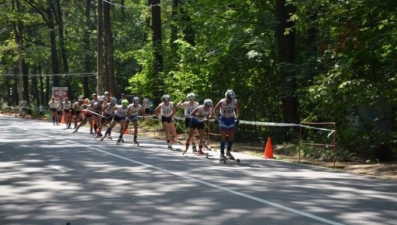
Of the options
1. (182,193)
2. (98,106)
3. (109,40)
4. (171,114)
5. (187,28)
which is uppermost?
(109,40)

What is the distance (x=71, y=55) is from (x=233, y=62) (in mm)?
41450

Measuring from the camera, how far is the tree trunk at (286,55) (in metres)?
22.8

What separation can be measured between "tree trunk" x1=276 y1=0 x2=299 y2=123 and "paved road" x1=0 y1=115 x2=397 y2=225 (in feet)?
19.1

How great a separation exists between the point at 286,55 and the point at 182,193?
13239mm

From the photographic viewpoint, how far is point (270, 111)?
1024 inches

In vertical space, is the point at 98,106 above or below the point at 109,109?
above

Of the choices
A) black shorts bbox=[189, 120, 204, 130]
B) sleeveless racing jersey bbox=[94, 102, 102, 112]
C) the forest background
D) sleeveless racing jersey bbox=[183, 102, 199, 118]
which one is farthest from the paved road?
sleeveless racing jersey bbox=[94, 102, 102, 112]

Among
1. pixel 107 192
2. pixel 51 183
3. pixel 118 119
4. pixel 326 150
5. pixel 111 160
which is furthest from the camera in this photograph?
pixel 118 119

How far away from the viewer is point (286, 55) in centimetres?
2330

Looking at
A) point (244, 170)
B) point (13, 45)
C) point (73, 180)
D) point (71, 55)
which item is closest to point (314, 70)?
point (244, 170)

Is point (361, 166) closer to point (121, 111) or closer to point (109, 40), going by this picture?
point (121, 111)

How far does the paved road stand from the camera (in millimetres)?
8812

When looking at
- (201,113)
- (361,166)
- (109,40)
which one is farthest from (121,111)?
(109,40)

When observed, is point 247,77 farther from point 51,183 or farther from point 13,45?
point 13,45
